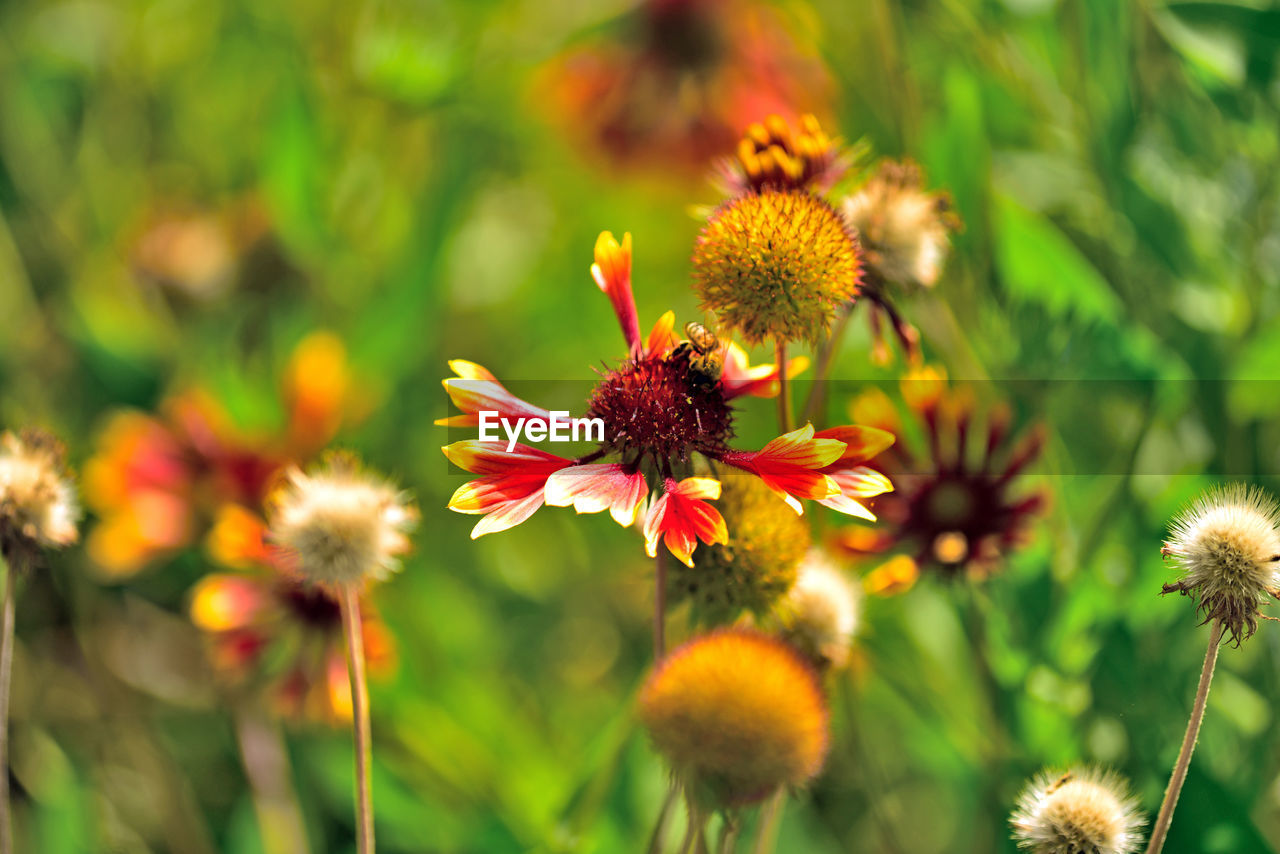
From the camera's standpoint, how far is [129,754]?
916mm

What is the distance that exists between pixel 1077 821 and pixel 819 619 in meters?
0.15

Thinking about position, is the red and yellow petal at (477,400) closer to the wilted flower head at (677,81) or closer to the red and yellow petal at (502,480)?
the red and yellow petal at (502,480)

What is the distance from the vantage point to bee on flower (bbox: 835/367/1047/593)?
603 millimetres

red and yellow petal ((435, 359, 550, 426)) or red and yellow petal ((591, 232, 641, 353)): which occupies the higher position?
red and yellow petal ((591, 232, 641, 353))

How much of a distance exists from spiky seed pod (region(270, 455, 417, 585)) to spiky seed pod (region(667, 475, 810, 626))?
0.13 meters

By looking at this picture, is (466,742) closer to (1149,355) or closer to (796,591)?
(796,591)

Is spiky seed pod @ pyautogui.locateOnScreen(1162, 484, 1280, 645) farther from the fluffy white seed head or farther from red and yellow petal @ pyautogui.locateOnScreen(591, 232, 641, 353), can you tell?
the fluffy white seed head

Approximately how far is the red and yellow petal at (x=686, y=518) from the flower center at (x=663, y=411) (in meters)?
0.04

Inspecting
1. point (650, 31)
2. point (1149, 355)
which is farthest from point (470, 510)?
point (650, 31)

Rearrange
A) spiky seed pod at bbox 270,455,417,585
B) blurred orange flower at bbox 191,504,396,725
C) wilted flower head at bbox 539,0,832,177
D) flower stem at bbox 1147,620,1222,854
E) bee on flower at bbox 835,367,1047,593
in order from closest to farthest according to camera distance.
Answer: flower stem at bbox 1147,620,1222,854
spiky seed pod at bbox 270,455,417,585
bee on flower at bbox 835,367,1047,593
blurred orange flower at bbox 191,504,396,725
wilted flower head at bbox 539,0,832,177

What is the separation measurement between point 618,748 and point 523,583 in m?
0.51

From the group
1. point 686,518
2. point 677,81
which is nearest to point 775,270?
point 686,518

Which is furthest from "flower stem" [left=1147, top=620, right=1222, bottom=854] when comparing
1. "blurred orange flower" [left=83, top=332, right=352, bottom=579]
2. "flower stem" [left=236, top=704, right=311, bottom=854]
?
"blurred orange flower" [left=83, top=332, right=352, bottom=579]

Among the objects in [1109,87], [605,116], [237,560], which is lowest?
[237,560]
